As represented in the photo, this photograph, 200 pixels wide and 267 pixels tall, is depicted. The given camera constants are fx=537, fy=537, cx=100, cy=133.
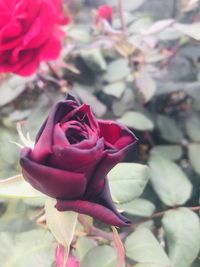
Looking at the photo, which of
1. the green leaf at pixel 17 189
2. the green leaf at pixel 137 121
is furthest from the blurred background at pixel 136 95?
the green leaf at pixel 17 189

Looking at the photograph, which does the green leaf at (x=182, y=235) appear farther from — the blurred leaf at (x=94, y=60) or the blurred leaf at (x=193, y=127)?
the blurred leaf at (x=94, y=60)

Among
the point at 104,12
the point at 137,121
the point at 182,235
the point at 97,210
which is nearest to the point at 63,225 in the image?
the point at 97,210

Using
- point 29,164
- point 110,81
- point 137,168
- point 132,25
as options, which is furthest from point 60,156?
point 132,25

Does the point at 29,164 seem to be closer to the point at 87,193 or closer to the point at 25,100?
the point at 87,193

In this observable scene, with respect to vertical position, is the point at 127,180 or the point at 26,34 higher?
the point at 26,34

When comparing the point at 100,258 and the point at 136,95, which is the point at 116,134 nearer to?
the point at 100,258

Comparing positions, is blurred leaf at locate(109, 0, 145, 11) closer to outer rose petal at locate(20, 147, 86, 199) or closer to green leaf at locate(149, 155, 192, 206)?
green leaf at locate(149, 155, 192, 206)
